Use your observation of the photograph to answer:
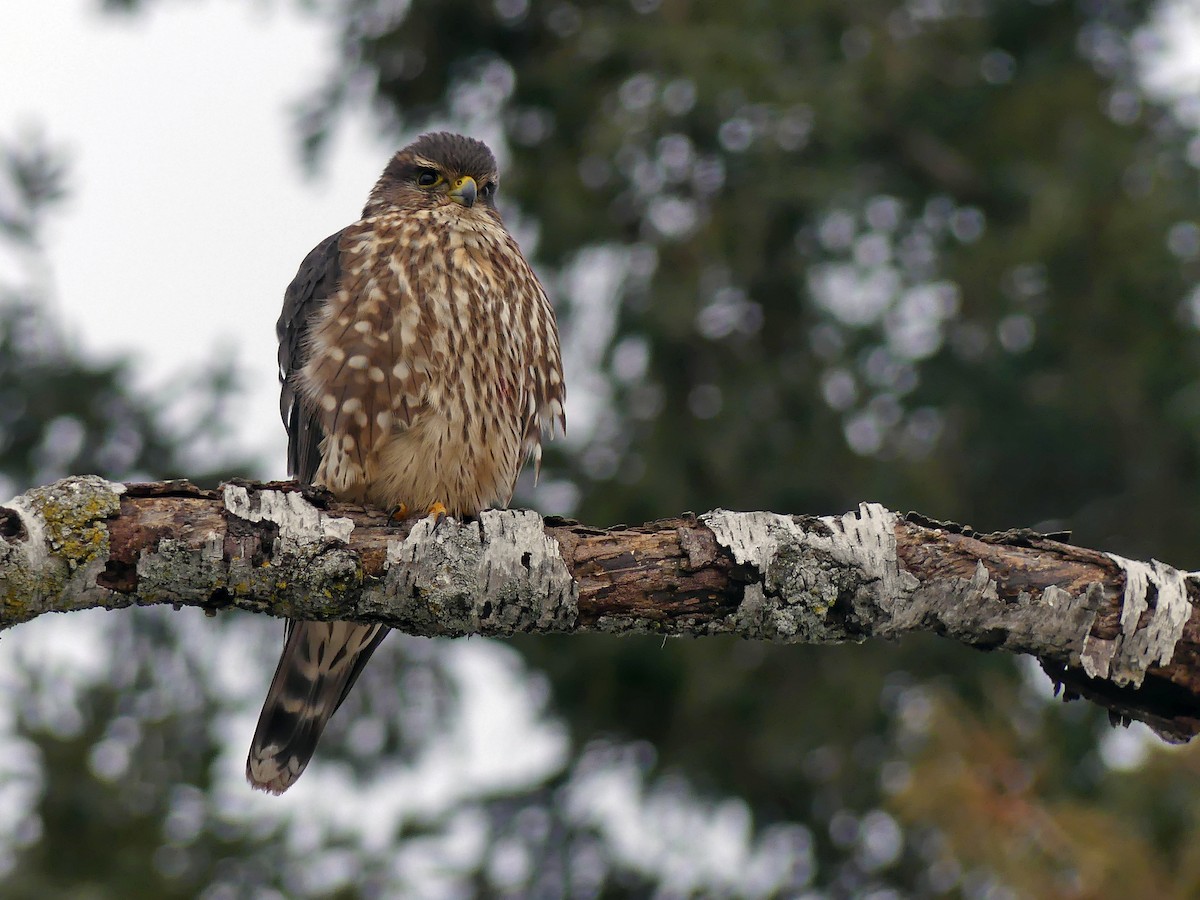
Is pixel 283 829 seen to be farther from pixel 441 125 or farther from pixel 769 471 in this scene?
pixel 441 125

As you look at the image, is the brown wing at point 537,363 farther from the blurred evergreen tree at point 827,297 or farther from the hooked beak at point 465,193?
the blurred evergreen tree at point 827,297

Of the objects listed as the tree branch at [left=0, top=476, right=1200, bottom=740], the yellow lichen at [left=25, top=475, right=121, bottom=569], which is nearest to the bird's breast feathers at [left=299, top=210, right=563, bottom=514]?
the tree branch at [left=0, top=476, right=1200, bottom=740]

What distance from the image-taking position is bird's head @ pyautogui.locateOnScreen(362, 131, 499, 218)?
4.23 m

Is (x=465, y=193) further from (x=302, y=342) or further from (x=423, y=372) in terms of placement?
(x=423, y=372)

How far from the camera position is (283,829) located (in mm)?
6262

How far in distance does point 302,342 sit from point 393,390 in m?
0.39

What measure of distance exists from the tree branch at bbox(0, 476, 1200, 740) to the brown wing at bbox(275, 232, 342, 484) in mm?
1117

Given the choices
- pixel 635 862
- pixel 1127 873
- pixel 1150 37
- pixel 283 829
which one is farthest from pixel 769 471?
pixel 1150 37

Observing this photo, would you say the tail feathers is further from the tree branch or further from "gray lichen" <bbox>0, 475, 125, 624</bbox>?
"gray lichen" <bbox>0, 475, 125, 624</bbox>

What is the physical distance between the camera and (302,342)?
12.3ft

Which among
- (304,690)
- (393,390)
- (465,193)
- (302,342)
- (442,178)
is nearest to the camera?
(393,390)

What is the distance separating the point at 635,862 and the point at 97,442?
138 inches

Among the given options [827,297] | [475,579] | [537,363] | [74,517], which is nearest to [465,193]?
[537,363]

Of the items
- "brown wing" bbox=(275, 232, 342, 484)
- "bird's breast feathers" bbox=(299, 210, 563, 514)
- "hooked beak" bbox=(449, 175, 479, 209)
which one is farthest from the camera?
"hooked beak" bbox=(449, 175, 479, 209)
